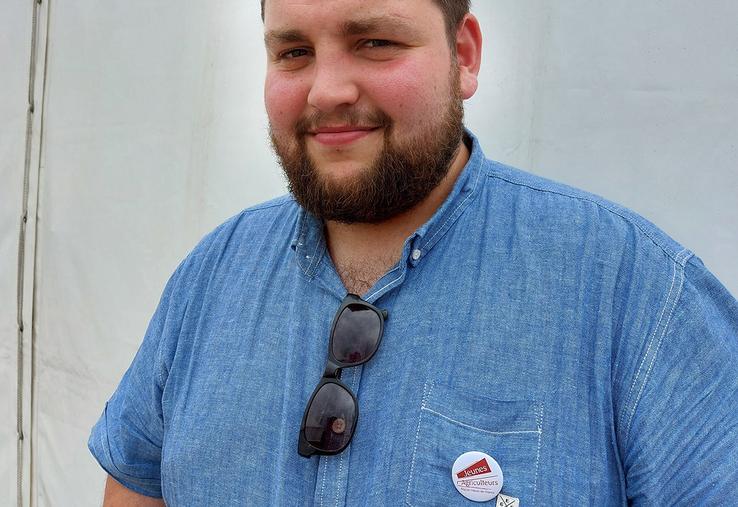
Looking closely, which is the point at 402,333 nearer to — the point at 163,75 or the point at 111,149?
the point at 163,75

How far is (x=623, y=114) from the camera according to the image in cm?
141

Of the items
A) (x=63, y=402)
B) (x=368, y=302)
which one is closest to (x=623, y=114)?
(x=368, y=302)

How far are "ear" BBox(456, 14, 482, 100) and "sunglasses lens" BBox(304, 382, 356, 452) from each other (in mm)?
460

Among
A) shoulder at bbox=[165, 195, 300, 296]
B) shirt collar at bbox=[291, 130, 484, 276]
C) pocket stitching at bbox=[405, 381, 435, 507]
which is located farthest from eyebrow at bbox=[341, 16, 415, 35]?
pocket stitching at bbox=[405, 381, 435, 507]

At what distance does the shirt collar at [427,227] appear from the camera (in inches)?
37.9

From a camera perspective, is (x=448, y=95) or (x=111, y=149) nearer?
(x=448, y=95)

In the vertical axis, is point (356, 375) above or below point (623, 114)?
below

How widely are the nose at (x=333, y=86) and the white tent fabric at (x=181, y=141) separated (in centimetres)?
70

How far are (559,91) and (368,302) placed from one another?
30.4 inches

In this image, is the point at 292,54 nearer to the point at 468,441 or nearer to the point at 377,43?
→ the point at 377,43

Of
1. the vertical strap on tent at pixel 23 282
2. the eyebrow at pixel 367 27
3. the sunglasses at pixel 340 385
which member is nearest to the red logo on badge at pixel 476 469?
the sunglasses at pixel 340 385

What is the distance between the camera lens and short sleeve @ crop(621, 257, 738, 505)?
2.53ft

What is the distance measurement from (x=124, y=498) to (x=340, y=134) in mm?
708

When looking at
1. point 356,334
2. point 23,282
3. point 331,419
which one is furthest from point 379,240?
point 23,282
